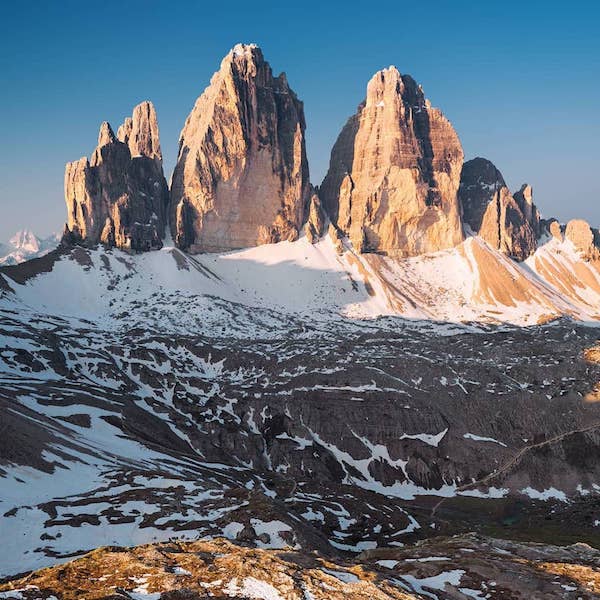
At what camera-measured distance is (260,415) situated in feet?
546

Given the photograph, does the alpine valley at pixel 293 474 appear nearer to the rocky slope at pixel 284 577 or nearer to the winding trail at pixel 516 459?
the rocky slope at pixel 284 577

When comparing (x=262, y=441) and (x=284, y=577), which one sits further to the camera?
(x=262, y=441)

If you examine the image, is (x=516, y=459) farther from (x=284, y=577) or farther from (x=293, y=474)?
(x=284, y=577)

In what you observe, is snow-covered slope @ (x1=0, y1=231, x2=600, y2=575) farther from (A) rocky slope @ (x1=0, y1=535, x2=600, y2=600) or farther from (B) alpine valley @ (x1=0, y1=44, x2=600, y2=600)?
(A) rocky slope @ (x1=0, y1=535, x2=600, y2=600)

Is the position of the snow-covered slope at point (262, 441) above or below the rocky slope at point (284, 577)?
below

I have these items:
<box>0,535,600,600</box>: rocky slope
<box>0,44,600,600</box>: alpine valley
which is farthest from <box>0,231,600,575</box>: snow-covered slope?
<box>0,535,600,600</box>: rocky slope

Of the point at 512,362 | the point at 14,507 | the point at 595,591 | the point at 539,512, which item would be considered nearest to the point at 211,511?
the point at 14,507

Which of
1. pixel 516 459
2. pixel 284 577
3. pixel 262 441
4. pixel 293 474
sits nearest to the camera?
pixel 284 577

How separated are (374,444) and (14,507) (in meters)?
97.4

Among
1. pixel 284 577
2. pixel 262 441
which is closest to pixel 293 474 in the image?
pixel 262 441

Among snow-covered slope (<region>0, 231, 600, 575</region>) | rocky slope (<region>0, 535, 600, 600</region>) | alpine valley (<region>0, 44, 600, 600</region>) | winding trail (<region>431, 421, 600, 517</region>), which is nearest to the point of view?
rocky slope (<region>0, 535, 600, 600</region>)

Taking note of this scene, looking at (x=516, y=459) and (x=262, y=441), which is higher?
(x=262, y=441)

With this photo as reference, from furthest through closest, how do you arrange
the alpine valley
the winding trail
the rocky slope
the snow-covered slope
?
1. the winding trail
2. the snow-covered slope
3. the alpine valley
4. the rocky slope

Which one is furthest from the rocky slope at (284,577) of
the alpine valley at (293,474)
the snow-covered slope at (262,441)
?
the snow-covered slope at (262,441)
